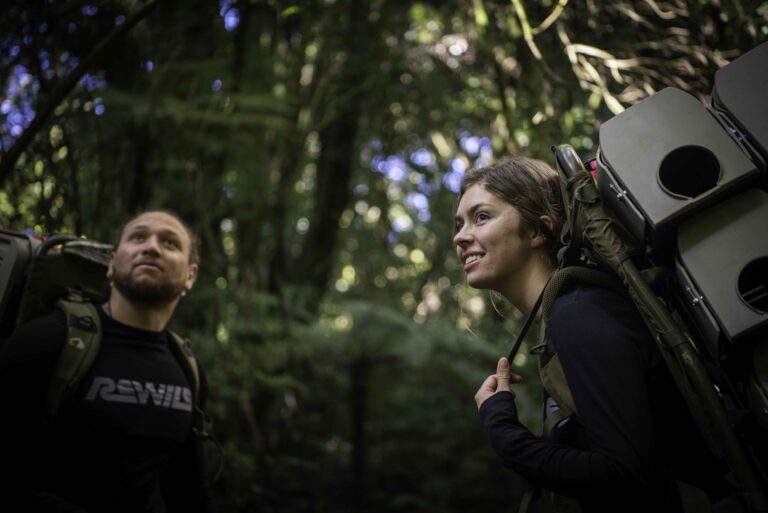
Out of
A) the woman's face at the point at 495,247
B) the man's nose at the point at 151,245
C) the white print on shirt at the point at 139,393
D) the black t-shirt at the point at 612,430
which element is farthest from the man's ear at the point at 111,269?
the black t-shirt at the point at 612,430

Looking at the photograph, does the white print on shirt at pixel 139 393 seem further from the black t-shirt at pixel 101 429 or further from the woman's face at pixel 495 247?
the woman's face at pixel 495 247

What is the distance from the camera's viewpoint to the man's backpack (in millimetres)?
2775

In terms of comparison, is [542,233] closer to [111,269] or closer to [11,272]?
[111,269]

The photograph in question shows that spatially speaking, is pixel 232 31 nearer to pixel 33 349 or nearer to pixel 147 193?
pixel 147 193

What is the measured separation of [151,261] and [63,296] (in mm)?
472

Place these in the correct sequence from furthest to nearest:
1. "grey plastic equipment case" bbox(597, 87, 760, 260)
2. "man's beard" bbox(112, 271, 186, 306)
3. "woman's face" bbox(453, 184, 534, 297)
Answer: "man's beard" bbox(112, 271, 186, 306) < "woman's face" bbox(453, 184, 534, 297) < "grey plastic equipment case" bbox(597, 87, 760, 260)

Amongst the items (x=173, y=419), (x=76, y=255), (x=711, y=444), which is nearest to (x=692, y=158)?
(x=711, y=444)

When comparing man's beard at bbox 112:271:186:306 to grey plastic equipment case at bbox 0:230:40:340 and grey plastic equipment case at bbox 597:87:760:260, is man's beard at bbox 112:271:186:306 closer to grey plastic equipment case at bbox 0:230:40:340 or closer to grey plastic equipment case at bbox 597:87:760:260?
grey plastic equipment case at bbox 0:230:40:340

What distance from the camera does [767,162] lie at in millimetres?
1723

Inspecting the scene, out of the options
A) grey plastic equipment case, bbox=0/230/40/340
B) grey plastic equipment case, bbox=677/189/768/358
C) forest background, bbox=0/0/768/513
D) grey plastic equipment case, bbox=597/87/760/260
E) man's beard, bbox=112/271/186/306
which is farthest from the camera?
forest background, bbox=0/0/768/513

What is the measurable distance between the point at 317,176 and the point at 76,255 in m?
6.35

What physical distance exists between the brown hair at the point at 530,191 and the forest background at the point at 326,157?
81 centimetres

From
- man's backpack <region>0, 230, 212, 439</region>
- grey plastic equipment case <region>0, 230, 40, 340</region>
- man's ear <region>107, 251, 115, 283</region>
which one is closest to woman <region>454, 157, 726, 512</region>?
man's backpack <region>0, 230, 212, 439</region>

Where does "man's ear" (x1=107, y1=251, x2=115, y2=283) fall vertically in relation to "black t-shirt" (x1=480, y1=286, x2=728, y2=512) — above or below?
above
